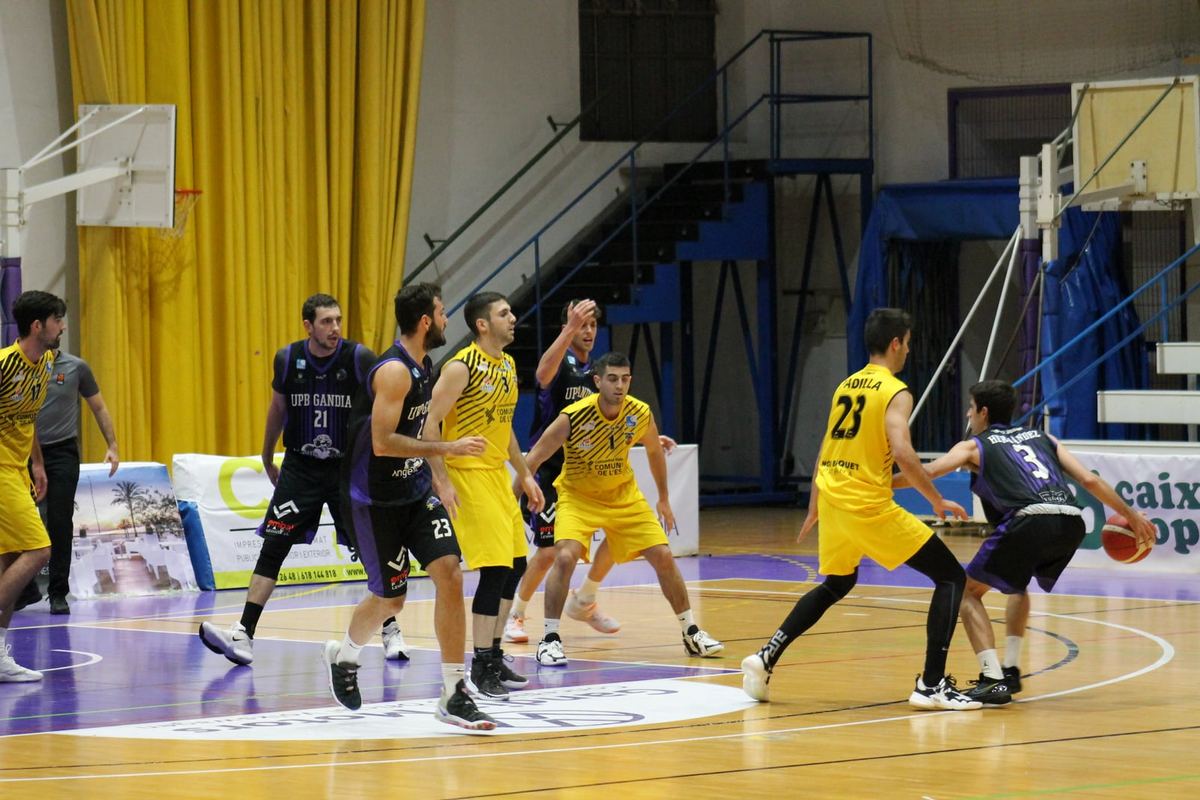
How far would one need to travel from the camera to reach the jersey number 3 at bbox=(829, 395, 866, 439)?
8.70m

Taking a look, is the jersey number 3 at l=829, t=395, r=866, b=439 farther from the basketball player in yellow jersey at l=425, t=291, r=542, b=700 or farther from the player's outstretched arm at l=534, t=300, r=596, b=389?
the player's outstretched arm at l=534, t=300, r=596, b=389

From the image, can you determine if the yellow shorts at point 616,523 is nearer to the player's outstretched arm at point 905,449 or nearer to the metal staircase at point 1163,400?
the player's outstretched arm at point 905,449

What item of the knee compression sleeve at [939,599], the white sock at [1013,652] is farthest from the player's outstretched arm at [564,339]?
the white sock at [1013,652]

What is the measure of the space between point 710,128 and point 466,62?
3.41 m

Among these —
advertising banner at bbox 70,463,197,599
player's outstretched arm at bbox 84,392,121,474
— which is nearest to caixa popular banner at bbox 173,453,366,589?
advertising banner at bbox 70,463,197,599

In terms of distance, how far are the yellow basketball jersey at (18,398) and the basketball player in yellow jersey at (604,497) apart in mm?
2573

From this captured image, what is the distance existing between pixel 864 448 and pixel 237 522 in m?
7.59

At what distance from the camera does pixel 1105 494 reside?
901 centimetres

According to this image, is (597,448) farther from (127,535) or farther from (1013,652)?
(127,535)

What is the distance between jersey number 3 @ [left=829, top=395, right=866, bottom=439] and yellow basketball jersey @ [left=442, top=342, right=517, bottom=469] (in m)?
1.50

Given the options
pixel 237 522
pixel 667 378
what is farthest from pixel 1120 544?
pixel 667 378

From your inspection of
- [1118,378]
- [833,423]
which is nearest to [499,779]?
[833,423]

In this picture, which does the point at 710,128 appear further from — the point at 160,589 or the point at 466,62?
the point at 160,589

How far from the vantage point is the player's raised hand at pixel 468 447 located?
26.2 feet
